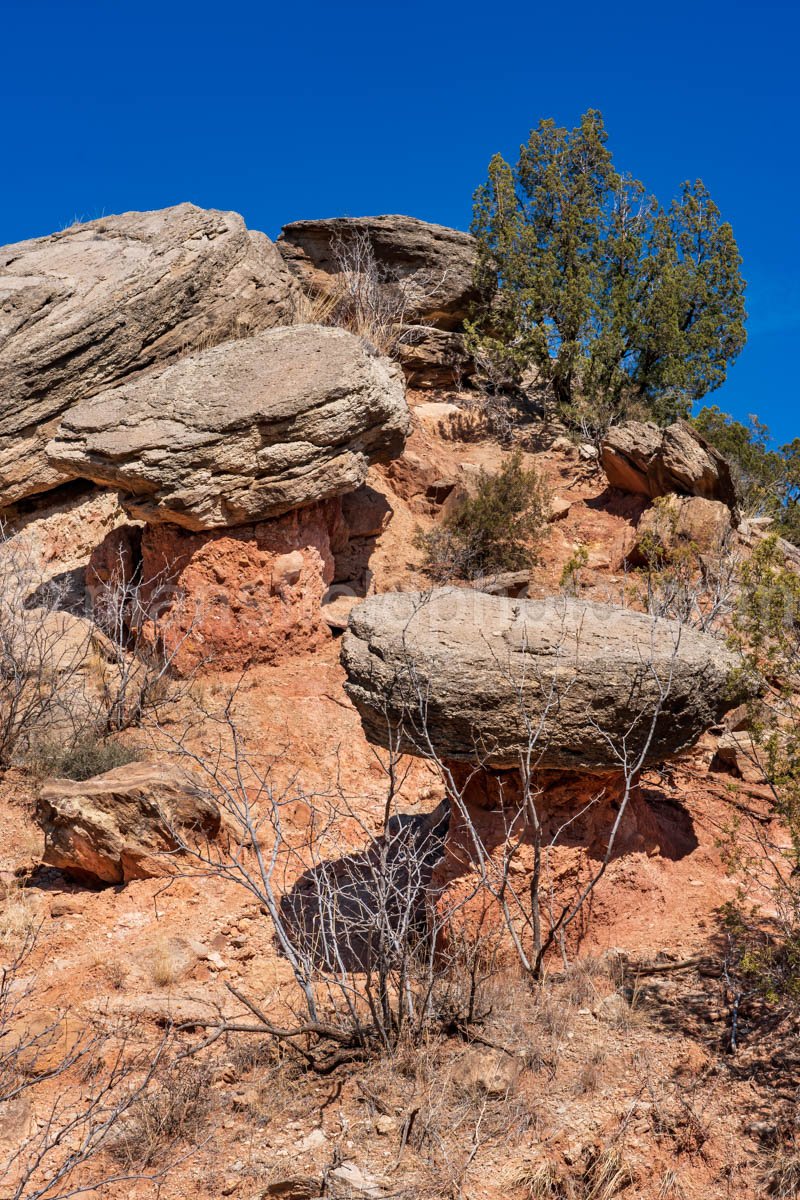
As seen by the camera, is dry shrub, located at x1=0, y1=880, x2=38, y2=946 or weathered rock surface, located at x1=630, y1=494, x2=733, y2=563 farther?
weathered rock surface, located at x1=630, y1=494, x2=733, y2=563

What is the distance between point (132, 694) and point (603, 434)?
777 centimetres

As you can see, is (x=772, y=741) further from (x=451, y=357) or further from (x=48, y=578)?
(x=451, y=357)

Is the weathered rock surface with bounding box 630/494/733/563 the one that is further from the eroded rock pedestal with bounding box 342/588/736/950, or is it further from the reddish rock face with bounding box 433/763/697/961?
the reddish rock face with bounding box 433/763/697/961

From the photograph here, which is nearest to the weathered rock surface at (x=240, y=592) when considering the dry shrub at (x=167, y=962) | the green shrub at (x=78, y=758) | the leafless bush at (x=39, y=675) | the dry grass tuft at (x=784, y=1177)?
the leafless bush at (x=39, y=675)

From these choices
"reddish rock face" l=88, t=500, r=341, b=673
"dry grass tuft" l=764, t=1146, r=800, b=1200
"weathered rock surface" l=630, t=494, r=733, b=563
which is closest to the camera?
"dry grass tuft" l=764, t=1146, r=800, b=1200

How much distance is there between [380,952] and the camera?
5.21 metres

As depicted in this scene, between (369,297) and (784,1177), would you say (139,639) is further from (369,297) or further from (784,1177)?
(784,1177)

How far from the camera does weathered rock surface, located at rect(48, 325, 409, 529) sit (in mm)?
9727

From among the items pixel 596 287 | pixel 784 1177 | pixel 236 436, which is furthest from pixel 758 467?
pixel 784 1177

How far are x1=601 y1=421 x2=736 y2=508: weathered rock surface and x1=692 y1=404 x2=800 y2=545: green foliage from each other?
2.47 m

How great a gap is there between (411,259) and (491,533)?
577 centimetres

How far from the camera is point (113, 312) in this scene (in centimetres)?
1216

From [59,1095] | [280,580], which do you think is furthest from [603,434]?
[59,1095]

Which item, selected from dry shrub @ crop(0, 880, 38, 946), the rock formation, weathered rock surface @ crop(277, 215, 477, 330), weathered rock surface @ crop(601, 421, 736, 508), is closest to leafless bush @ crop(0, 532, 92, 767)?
dry shrub @ crop(0, 880, 38, 946)
